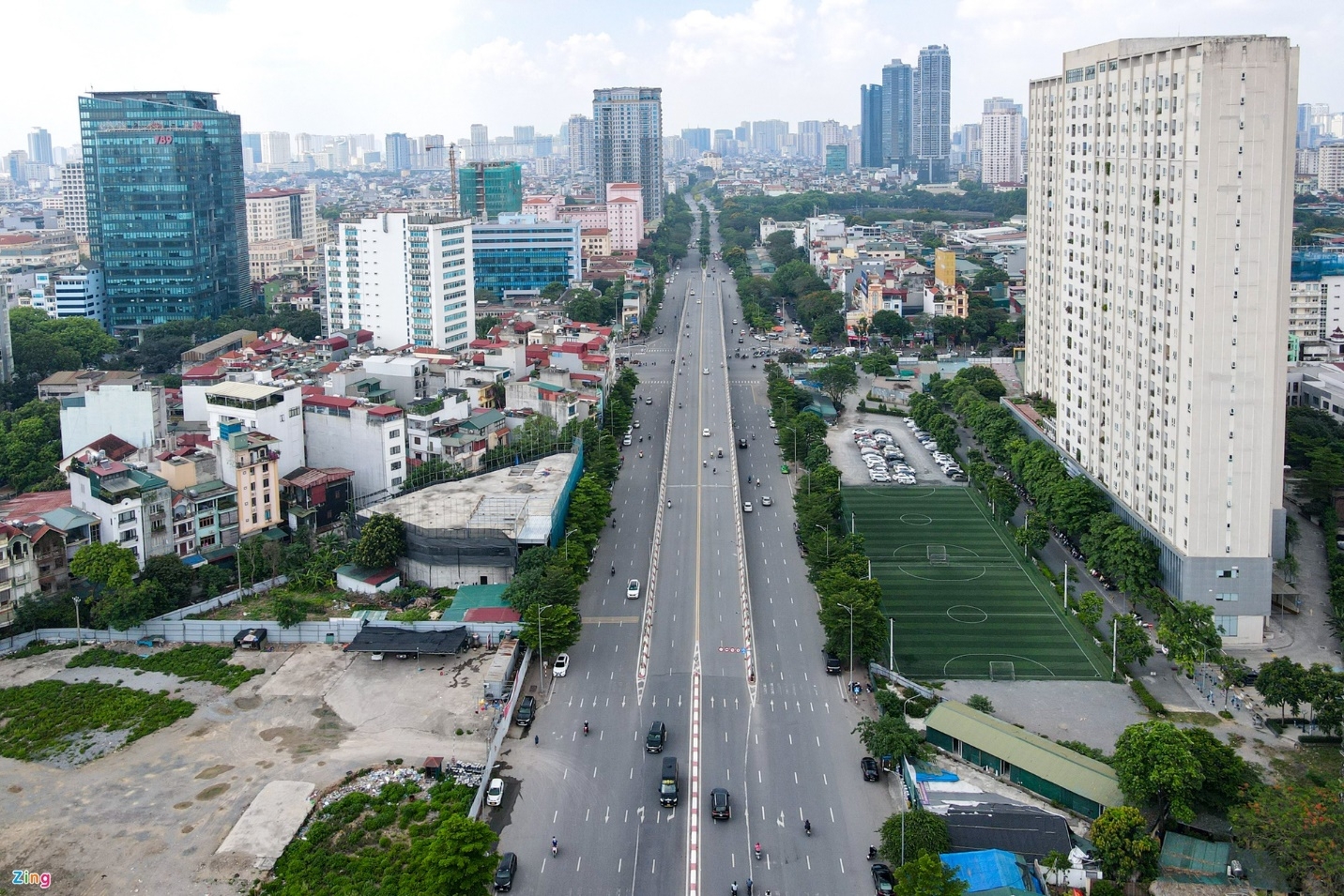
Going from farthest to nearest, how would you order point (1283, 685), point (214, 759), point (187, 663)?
1. point (187, 663)
2. point (1283, 685)
3. point (214, 759)

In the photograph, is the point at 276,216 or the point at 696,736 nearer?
the point at 696,736

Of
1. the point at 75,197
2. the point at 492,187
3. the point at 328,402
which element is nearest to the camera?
the point at 328,402

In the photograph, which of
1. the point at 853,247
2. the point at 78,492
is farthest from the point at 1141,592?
the point at 853,247

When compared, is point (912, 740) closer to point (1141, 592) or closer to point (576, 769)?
point (576, 769)

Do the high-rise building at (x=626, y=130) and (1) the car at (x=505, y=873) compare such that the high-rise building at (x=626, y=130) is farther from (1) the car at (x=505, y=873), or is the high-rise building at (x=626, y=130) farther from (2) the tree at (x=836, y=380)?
(1) the car at (x=505, y=873)

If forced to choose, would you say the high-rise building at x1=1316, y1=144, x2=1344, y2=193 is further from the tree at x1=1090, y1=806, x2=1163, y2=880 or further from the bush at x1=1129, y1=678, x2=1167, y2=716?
the tree at x1=1090, y1=806, x2=1163, y2=880

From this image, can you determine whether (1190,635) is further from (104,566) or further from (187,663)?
(104,566)

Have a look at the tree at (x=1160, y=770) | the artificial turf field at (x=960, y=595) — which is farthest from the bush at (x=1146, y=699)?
the tree at (x=1160, y=770)

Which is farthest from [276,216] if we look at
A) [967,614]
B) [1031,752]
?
[1031,752]

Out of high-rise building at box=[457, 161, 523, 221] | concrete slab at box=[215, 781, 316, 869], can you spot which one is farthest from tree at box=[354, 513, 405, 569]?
high-rise building at box=[457, 161, 523, 221]
